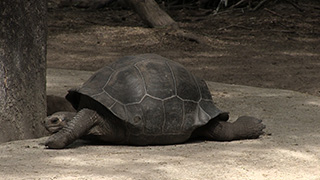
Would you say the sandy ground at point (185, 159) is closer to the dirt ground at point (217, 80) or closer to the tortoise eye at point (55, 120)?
the dirt ground at point (217, 80)

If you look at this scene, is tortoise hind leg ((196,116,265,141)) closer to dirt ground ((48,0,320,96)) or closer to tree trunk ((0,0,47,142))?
tree trunk ((0,0,47,142))

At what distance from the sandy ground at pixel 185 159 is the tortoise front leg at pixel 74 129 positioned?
0.06 meters

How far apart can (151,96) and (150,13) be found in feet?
23.0

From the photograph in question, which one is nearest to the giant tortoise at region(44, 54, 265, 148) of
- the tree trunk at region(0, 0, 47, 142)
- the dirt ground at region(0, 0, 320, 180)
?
the dirt ground at region(0, 0, 320, 180)

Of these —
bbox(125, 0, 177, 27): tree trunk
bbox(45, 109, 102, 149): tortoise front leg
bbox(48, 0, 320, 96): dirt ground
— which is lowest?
bbox(48, 0, 320, 96): dirt ground

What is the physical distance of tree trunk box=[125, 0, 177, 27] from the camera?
36.8 feet

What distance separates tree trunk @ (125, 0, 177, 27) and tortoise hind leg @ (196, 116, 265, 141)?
6.47 meters

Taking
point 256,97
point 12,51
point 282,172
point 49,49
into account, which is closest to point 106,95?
point 12,51

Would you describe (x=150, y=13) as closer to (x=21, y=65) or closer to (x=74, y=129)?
(x=21, y=65)

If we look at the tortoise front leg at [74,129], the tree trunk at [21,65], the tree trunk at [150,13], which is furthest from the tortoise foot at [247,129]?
the tree trunk at [150,13]

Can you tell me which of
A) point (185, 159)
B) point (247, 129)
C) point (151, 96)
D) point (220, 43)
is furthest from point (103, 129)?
point (220, 43)

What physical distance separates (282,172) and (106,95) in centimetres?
141

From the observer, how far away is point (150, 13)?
37.6 feet

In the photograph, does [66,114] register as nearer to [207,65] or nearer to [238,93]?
[238,93]
